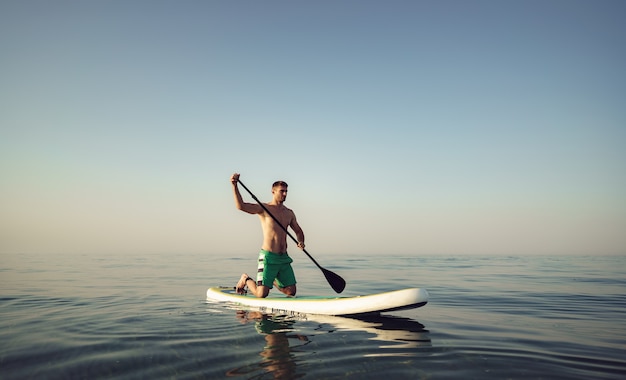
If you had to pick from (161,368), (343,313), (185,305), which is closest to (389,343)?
(343,313)

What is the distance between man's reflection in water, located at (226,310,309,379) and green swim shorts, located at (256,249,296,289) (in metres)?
0.71

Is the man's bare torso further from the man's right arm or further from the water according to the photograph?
the water

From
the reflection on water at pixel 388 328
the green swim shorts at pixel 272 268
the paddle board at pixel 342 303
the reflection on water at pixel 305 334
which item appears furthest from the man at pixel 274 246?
the reflection on water at pixel 388 328

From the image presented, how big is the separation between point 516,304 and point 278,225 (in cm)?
586

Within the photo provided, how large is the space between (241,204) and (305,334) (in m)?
3.00

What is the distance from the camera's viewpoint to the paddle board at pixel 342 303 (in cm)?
607

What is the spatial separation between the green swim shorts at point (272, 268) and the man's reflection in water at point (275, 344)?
0.71 m

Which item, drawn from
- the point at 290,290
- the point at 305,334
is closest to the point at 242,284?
the point at 290,290

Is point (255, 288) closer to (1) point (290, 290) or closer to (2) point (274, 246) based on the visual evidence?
(1) point (290, 290)

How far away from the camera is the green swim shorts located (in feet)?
25.2

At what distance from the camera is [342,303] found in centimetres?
668

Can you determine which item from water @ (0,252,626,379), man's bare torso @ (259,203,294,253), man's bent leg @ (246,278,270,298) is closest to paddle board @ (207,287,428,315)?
man's bent leg @ (246,278,270,298)

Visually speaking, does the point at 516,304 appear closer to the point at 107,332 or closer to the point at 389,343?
the point at 389,343

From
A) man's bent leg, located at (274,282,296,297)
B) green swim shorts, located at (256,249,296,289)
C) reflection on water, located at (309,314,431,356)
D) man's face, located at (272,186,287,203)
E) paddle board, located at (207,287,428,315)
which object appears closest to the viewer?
reflection on water, located at (309,314,431,356)
